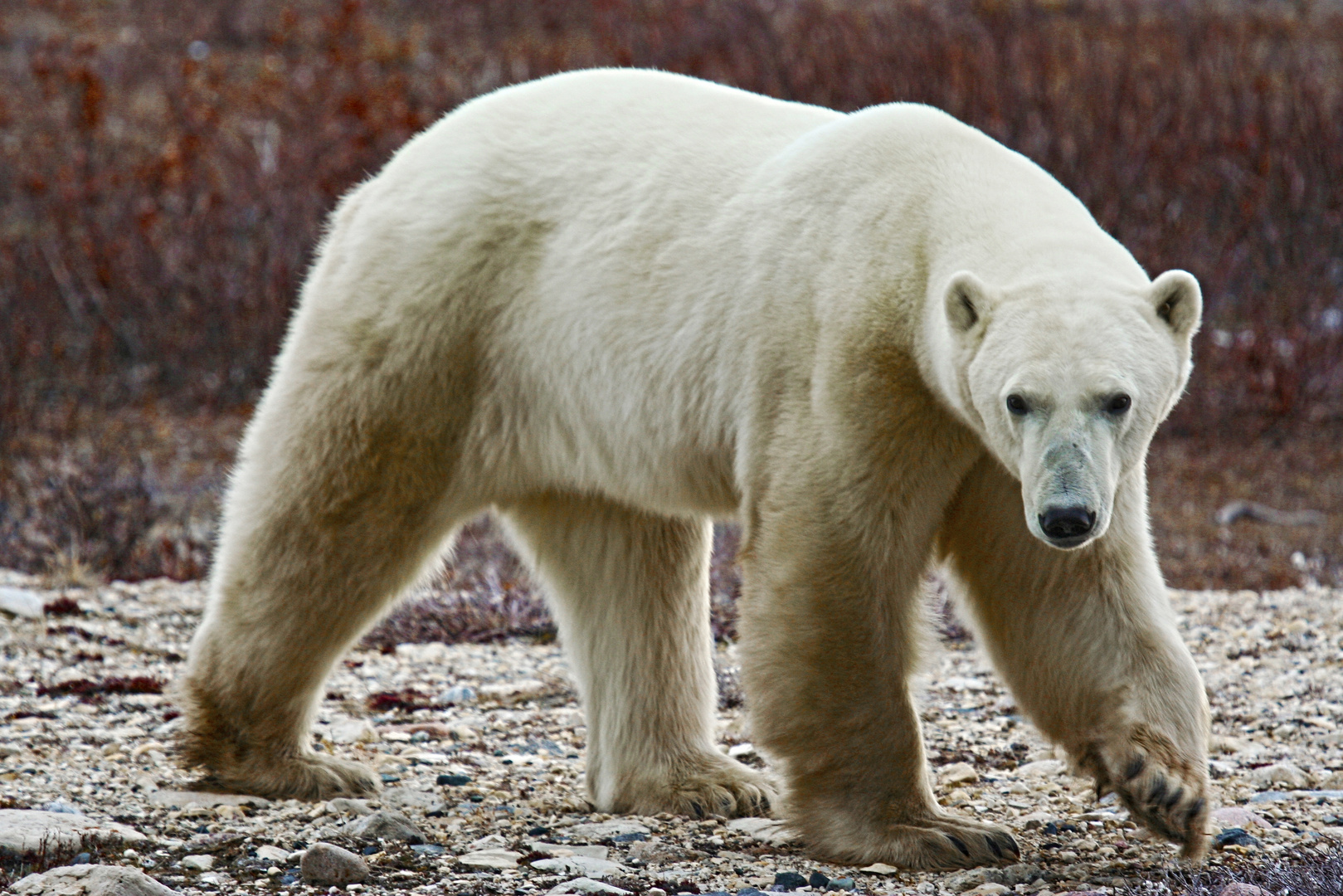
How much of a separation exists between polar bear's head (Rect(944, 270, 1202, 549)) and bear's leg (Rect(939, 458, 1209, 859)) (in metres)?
0.33

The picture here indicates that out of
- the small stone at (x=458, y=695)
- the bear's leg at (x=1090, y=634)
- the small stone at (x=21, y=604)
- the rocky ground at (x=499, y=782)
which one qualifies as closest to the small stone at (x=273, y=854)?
the rocky ground at (x=499, y=782)

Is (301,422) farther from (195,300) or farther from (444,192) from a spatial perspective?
(195,300)

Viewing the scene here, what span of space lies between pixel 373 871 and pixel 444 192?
1.32 m

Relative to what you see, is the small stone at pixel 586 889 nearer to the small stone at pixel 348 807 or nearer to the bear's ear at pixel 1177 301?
the small stone at pixel 348 807

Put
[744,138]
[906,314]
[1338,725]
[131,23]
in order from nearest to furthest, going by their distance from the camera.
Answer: [906,314]
[744,138]
[1338,725]
[131,23]

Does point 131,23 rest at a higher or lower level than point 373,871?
higher

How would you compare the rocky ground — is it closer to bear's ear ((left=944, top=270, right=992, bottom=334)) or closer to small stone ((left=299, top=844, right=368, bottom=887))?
small stone ((left=299, top=844, right=368, bottom=887))

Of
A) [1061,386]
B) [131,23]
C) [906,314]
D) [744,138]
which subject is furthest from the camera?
[131,23]

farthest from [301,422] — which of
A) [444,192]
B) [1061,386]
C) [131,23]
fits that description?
[131,23]

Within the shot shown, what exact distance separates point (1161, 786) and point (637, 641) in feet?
4.03

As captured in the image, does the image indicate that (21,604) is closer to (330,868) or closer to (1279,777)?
(330,868)

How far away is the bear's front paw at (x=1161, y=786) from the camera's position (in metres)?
2.53

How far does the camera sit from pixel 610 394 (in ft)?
9.95

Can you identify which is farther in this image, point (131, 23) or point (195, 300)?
point (131, 23)
